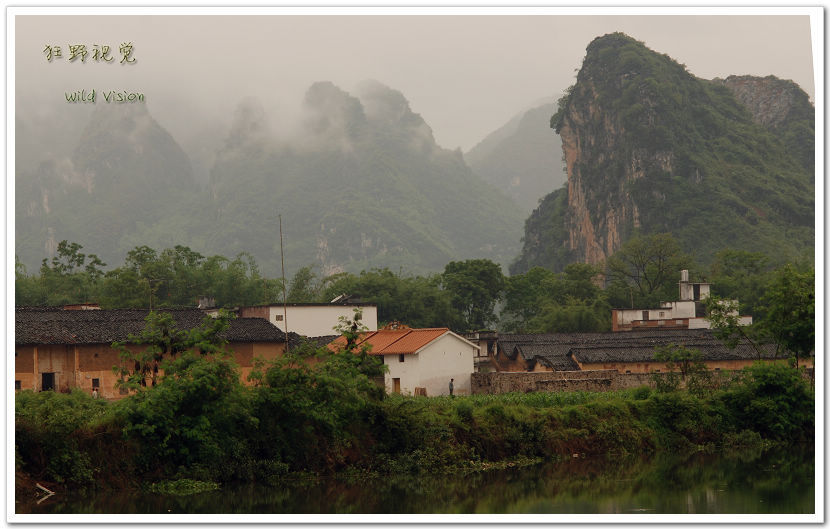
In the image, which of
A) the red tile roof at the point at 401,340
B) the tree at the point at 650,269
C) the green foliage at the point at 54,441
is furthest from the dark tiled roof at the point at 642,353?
the tree at the point at 650,269

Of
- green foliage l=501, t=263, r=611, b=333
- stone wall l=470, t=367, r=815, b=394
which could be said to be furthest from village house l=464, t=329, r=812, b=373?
green foliage l=501, t=263, r=611, b=333

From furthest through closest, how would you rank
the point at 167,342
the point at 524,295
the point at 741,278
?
1. the point at 524,295
2. the point at 741,278
3. the point at 167,342

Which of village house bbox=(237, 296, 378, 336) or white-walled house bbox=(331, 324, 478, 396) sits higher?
village house bbox=(237, 296, 378, 336)

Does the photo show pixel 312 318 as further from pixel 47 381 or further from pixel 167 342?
pixel 167 342

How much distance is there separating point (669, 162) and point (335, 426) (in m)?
91.8

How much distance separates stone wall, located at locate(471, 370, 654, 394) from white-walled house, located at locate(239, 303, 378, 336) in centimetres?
966

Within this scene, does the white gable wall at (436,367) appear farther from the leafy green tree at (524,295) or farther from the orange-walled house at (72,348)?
the leafy green tree at (524,295)

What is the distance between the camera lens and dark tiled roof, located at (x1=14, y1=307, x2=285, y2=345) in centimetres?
3189

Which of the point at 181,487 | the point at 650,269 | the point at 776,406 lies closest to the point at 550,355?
the point at 776,406

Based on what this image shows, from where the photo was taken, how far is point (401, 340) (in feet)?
124

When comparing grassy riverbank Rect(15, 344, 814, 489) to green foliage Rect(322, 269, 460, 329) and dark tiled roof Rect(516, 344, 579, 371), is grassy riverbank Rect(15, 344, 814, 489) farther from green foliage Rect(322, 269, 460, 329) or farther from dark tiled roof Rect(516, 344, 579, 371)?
green foliage Rect(322, 269, 460, 329)

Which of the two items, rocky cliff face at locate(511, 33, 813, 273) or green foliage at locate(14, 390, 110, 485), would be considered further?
rocky cliff face at locate(511, 33, 813, 273)

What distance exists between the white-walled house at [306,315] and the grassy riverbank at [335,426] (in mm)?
15921

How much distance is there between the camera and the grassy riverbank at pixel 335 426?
21500 millimetres
